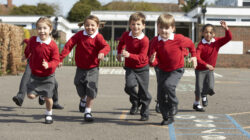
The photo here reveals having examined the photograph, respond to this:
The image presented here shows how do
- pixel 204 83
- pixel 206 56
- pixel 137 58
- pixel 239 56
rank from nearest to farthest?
pixel 137 58 < pixel 206 56 < pixel 204 83 < pixel 239 56

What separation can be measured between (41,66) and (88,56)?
0.81m

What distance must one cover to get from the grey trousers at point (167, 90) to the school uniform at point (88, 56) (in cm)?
109

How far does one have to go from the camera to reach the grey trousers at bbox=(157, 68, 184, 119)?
5.78 m

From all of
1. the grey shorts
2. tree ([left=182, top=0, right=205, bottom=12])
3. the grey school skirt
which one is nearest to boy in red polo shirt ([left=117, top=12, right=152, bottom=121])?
the grey shorts

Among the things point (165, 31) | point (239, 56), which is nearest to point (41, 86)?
point (165, 31)

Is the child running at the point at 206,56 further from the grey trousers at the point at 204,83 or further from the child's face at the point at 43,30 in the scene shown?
the child's face at the point at 43,30

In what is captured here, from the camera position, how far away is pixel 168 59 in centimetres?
586

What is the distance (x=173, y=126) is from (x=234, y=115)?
1.62 meters

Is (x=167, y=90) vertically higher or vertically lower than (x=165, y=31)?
lower

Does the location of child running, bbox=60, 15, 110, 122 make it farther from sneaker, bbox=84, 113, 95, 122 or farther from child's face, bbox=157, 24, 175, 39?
child's face, bbox=157, 24, 175, 39

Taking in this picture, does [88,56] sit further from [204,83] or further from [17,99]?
[204,83]

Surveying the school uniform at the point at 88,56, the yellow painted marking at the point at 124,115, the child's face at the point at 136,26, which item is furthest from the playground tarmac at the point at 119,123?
the child's face at the point at 136,26

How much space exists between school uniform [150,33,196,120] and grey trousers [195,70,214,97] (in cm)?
149

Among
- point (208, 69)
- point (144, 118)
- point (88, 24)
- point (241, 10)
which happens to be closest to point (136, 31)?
point (88, 24)
